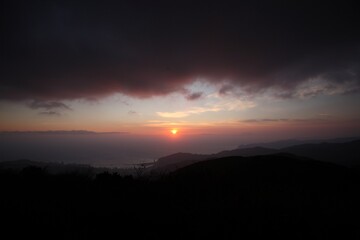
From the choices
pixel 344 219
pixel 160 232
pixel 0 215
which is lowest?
pixel 344 219

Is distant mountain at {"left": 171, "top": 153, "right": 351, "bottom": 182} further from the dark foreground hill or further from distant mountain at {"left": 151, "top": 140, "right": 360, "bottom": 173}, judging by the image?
distant mountain at {"left": 151, "top": 140, "right": 360, "bottom": 173}

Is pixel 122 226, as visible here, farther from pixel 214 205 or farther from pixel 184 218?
pixel 214 205

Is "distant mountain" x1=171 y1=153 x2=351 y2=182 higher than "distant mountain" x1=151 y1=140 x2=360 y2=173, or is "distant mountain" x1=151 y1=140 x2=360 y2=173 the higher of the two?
"distant mountain" x1=171 y1=153 x2=351 y2=182

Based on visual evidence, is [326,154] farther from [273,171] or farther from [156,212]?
[156,212]

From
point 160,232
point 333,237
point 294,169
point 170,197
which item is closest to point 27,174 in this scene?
point 170,197

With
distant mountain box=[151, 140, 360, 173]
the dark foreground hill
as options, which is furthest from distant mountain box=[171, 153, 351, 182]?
distant mountain box=[151, 140, 360, 173]

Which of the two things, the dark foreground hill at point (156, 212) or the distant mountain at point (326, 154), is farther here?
the distant mountain at point (326, 154)

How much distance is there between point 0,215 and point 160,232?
3875 mm

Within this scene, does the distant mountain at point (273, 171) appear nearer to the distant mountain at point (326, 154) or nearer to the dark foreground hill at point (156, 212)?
the dark foreground hill at point (156, 212)

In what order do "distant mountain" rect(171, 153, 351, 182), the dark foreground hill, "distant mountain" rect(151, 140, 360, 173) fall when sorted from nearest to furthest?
the dark foreground hill → "distant mountain" rect(171, 153, 351, 182) → "distant mountain" rect(151, 140, 360, 173)

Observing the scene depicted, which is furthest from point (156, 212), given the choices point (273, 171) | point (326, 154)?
point (326, 154)

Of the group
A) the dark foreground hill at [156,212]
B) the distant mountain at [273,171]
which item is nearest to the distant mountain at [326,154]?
the distant mountain at [273,171]

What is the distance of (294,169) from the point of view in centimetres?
1481

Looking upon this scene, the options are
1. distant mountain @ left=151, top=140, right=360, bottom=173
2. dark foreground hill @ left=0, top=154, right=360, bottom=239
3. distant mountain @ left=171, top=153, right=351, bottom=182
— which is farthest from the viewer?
distant mountain @ left=151, top=140, right=360, bottom=173
